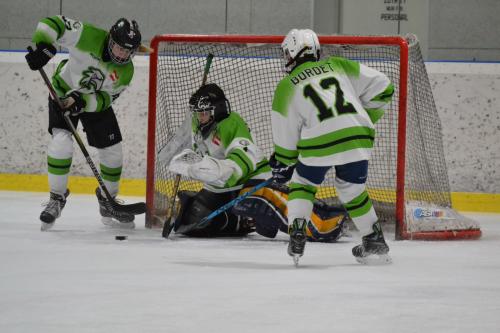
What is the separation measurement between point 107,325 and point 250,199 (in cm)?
198

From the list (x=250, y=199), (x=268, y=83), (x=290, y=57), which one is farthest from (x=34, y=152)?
(x=290, y=57)

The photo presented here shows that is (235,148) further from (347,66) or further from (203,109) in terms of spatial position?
(347,66)

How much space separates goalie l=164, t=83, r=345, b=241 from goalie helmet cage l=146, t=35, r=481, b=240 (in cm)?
38

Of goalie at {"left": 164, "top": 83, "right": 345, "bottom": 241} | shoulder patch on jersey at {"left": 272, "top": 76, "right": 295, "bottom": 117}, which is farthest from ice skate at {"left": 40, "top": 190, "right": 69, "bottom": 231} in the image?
shoulder patch on jersey at {"left": 272, "top": 76, "right": 295, "bottom": 117}

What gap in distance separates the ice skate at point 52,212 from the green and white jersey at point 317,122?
1438 millimetres

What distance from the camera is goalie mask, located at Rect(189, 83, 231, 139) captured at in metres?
4.51

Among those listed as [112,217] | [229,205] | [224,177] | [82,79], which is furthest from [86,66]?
[229,205]

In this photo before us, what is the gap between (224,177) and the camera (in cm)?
444

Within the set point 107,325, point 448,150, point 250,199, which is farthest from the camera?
point 448,150

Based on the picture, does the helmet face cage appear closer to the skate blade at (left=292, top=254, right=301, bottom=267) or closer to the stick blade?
the stick blade

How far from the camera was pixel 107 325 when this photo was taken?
2488 mm

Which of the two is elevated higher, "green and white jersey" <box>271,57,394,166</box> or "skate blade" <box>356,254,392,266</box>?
"green and white jersey" <box>271,57,394,166</box>

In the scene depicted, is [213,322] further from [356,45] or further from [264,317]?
[356,45]

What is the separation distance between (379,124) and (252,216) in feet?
4.63
